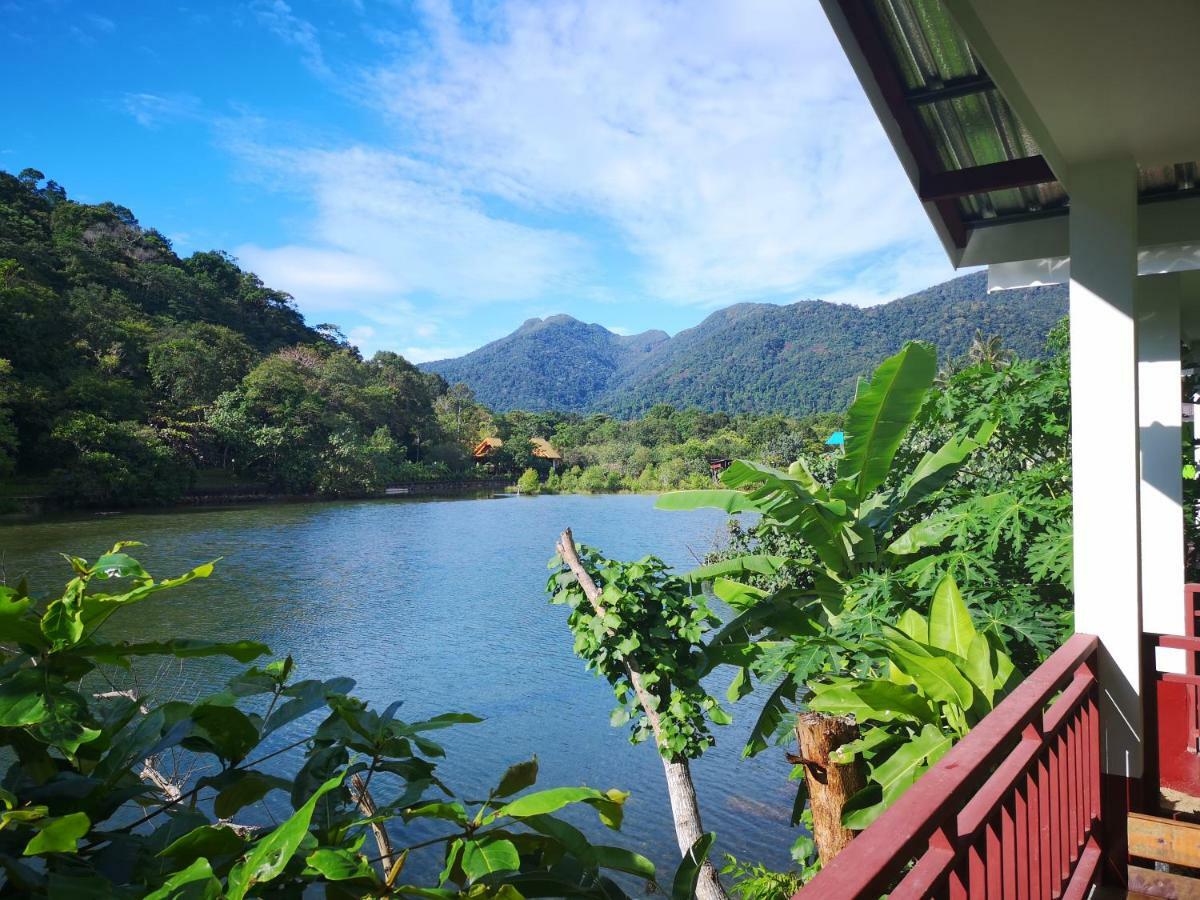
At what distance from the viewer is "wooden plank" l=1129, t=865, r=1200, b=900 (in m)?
1.61

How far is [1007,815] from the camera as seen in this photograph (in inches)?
42.6

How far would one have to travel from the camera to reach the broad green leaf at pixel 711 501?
3.69 meters

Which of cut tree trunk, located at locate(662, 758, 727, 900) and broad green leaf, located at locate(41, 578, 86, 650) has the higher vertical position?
broad green leaf, located at locate(41, 578, 86, 650)

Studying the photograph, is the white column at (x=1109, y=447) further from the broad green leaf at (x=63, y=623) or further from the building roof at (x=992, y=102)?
the broad green leaf at (x=63, y=623)

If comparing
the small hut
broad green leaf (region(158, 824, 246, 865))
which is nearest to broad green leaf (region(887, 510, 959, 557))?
broad green leaf (region(158, 824, 246, 865))

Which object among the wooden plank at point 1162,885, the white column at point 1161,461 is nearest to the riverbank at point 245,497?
the white column at point 1161,461

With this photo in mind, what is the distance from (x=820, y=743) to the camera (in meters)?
2.83

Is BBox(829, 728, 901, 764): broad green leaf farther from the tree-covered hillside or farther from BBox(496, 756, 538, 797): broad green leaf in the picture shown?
the tree-covered hillside

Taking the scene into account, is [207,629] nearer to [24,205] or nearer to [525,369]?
[24,205]

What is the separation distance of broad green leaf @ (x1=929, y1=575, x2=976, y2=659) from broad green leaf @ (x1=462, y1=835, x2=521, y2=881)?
80.1 inches

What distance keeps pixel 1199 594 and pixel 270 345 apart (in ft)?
145

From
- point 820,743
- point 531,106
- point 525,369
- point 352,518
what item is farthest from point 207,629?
point 525,369

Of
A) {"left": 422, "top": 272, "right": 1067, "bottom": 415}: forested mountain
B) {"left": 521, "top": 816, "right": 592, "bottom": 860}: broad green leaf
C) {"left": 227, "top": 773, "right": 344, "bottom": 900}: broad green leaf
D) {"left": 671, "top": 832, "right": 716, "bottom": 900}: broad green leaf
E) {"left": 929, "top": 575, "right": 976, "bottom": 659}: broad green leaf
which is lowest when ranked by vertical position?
{"left": 929, "top": 575, "right": 976, "bottom": 659}: broad green leaf

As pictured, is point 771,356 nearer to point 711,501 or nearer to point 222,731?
point 711,501
